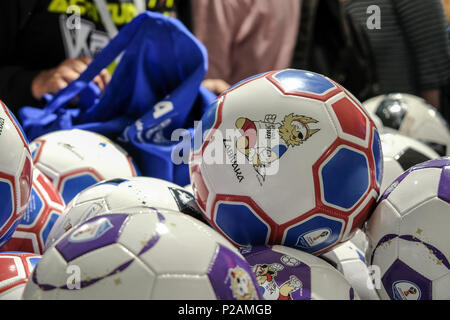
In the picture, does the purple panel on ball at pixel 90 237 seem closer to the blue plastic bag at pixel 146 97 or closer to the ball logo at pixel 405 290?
the ball logo at pixel 405 290

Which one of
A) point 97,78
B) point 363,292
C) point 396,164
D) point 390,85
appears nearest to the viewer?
point 363,292

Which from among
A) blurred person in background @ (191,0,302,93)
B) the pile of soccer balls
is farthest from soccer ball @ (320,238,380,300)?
blurred person in background @ (191,0,302,93)

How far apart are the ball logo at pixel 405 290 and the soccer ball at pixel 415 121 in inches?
28.7

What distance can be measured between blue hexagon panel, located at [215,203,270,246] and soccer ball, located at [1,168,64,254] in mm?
349

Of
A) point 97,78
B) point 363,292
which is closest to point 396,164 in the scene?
point 363,292

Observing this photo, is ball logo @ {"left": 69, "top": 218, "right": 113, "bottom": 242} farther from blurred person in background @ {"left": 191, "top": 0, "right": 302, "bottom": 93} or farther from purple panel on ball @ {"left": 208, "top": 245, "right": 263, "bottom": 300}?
blurred person in background @ {"left": 191, "top": 0, "right": 302, "bottom": 93}

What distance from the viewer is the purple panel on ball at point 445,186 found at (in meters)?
0.78

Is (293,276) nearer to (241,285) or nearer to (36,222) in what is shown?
(241,285)

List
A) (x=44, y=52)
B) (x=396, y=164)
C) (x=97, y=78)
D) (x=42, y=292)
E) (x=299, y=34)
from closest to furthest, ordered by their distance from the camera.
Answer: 1. (x=42, y=292)
2. (x=396, y=164)
3. (x=97, y=78)
4. (x=44, y=52)
5. (x=299, y=34)

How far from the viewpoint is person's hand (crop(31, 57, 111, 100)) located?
151 cm

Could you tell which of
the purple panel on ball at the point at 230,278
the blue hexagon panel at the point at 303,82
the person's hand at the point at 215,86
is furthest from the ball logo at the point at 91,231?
the person's hand at the point at 215,86

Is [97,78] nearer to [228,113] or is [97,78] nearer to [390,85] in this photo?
[228,113]

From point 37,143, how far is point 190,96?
1.28 feet

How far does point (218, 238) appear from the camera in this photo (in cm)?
63
